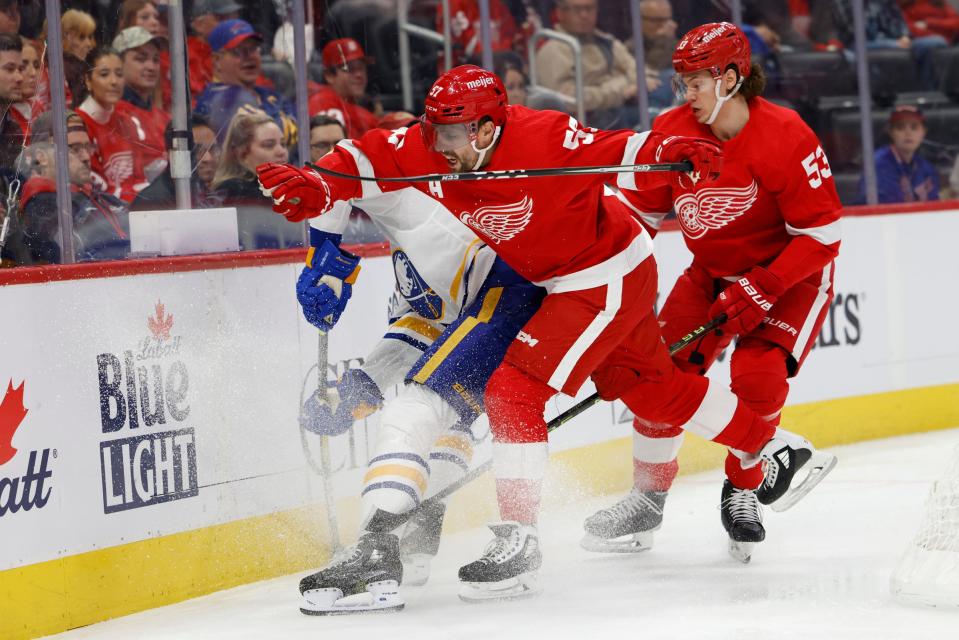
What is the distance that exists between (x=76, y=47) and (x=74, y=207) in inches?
16.4

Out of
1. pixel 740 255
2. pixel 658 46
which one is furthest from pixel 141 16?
pixel 658 46

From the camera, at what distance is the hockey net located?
3.13 m

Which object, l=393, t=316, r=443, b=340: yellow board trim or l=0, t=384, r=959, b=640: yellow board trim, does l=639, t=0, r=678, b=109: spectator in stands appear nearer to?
l=0, t=384, r=959, b=640: yellow board trim

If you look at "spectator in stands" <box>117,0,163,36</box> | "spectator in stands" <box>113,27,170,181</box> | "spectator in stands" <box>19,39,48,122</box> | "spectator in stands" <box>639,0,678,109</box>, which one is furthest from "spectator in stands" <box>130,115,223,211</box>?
"spectator in stands" <box>639,0,678,109</box>

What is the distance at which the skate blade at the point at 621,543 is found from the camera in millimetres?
3947

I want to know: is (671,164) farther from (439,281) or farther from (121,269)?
(121,269)

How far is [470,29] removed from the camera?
16.3 ft

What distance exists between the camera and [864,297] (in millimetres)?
5754

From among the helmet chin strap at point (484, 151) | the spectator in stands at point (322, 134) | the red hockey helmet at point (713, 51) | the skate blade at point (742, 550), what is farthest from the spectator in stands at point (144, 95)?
the skate blade at point (742, 550)

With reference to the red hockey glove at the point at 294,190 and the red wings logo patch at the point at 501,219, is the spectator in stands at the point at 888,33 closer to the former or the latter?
the red wings logo patch at the point at 501,219

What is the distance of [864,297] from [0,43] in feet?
11.6

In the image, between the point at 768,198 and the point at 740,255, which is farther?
the point at 740,255

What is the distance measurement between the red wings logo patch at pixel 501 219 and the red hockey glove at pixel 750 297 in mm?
652

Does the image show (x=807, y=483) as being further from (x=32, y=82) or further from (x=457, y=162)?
(x=32, y=82)
